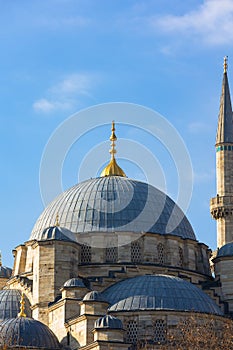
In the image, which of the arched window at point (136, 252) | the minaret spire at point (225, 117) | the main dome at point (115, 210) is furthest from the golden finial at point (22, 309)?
the minaret spire at point (225, 117)

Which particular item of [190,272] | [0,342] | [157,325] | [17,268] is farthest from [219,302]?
[0,342]

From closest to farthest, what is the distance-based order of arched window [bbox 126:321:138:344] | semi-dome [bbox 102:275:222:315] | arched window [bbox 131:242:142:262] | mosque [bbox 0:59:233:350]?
1. mosque [bbox 0:59:233:350]
2. arched window [bbox 126:321:138:344]
3. semi-dome [bbox 102:275:222:315]
4. arched window [bbox 131:242:142:262]

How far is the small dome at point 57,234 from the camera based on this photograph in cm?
6038

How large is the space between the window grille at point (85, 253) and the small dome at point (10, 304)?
3615mm

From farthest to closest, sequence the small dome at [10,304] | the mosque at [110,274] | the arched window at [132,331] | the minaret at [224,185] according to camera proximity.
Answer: the minaret at [224,185]
the small dome at [10,304]
the arched window at [132,331]
the mosque at [110,274]

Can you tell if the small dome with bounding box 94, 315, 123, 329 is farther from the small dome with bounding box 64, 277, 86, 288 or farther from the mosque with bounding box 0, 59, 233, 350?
the small dome with bounding box 64, 277, 86, 288

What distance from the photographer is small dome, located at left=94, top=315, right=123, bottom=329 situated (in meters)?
52.8

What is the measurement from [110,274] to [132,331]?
6097mm

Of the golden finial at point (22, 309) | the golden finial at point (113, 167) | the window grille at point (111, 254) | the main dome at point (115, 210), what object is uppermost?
the golden finial at point (113, 167)

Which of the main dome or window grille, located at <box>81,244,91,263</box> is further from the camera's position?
the main dome

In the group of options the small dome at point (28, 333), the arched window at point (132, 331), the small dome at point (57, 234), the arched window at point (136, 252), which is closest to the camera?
the small dome at point (28, 333)

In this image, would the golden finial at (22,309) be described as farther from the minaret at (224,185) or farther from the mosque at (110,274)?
the minaret at (224,185)

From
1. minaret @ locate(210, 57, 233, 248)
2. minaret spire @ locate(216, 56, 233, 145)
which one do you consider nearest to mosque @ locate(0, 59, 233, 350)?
minaret @ locate(210, 57, 233, 248)

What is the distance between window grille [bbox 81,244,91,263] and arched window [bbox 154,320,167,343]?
7.79 meters
